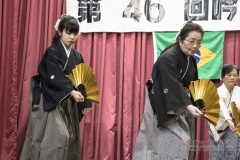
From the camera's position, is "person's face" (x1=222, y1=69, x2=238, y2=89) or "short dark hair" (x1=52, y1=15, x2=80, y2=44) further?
"person's face" (x1=222, y1=69, x2=238, y2=89)

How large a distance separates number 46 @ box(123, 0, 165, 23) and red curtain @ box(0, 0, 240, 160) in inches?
8.2

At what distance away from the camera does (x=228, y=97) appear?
417cm

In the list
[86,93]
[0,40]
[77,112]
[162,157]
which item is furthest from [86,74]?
[0,40]

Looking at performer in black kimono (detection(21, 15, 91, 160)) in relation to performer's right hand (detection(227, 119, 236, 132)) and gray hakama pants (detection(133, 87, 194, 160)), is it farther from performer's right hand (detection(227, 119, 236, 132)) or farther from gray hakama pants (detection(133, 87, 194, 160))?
performer's right hand (detection(227, 119, 236, 132))

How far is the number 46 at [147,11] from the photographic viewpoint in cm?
462

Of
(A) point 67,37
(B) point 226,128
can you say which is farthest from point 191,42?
(B) point 226,128

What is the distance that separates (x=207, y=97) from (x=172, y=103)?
1.01 ft

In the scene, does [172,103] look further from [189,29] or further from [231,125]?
[231,125]

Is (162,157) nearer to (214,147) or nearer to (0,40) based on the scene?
(214,147)

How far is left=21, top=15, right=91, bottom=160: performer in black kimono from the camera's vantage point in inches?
128

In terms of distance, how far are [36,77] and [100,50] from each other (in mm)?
1384

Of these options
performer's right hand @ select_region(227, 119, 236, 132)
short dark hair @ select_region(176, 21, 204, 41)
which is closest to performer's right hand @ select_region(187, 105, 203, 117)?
short dark hair @ select_region(176, 21, 204, 41)

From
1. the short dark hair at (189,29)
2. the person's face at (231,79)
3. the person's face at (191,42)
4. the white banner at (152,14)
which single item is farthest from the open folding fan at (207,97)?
the white banner at (152,14)

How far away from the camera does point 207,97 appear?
293 centimetres
